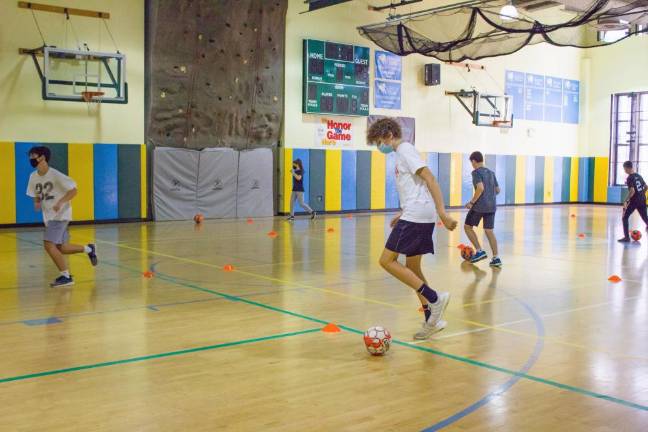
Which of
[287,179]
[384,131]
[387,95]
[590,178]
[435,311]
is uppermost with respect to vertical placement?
[387,95]

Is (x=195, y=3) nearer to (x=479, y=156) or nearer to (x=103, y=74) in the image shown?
(x=103, y=74)

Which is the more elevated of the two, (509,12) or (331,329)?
(509,12)

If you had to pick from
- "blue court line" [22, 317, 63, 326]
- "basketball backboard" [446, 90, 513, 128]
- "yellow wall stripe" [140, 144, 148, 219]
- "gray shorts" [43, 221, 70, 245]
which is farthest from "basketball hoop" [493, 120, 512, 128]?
"blue court line" [22, 317, 63, 326]

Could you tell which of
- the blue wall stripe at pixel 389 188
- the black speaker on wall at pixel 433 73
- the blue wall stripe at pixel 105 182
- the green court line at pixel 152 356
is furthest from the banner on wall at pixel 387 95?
the green court line at pixel 152 356

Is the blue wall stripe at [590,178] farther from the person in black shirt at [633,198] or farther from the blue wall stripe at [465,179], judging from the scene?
the person in black shirt at [633,198]

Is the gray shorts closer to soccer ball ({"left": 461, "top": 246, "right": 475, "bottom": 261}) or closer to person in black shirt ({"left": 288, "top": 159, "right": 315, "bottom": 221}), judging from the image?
soccer ball ({"left": 461, "top": 246, "right": 475, "bottom": 261})

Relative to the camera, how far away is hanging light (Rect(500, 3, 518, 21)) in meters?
13.2

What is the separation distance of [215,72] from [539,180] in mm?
15722

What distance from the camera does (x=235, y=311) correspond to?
7520 millimetres

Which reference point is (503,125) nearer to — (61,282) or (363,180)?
(363,180)

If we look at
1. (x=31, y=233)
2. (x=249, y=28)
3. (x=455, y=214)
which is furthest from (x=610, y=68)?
(x=31, y=233)

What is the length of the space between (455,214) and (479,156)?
13.4m

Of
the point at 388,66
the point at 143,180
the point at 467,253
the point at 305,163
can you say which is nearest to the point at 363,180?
the point at 305,163

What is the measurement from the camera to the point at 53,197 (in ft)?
29.0
